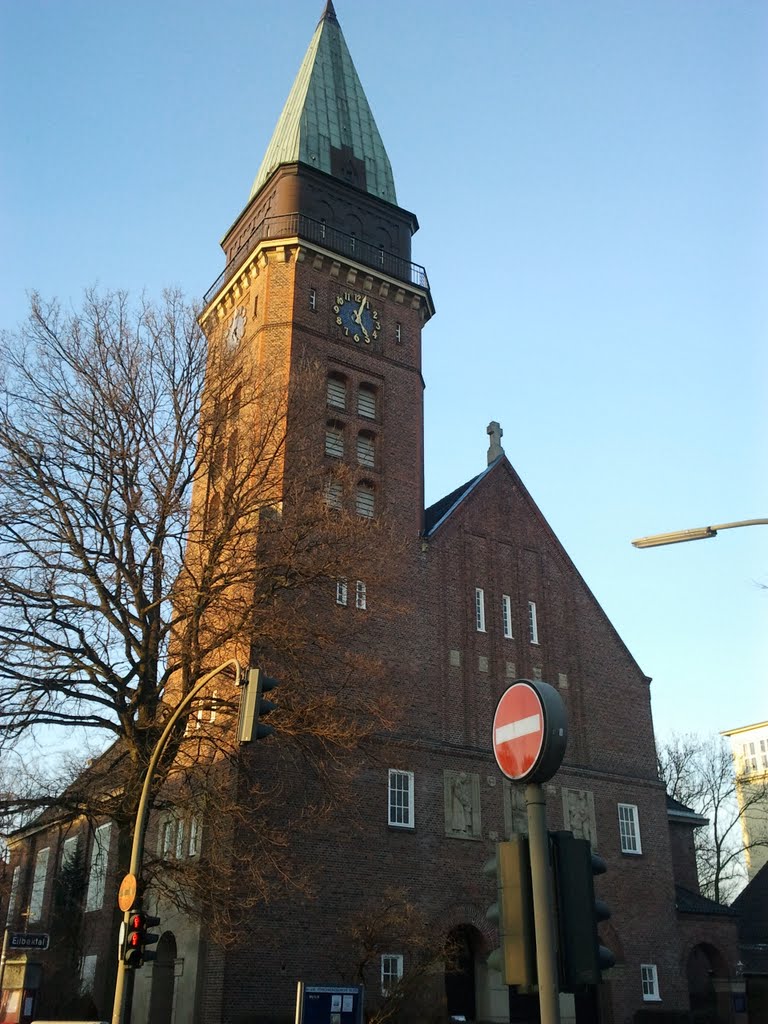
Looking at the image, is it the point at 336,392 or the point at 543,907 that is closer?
the point at 543,907

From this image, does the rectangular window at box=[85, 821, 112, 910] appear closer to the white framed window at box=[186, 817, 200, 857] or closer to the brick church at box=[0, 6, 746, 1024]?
the brick church at box=[0, 6, 746, 1024]

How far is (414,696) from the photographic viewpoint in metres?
28.2

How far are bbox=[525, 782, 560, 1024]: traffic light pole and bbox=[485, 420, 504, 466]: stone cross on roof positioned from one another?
30170 millimetres

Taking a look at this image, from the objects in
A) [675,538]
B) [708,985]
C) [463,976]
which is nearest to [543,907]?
[675,538]

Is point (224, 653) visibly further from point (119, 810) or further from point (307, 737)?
point (119, 810)

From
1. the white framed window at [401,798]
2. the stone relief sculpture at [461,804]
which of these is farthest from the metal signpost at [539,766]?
the stone relief sculpture at [461,804]

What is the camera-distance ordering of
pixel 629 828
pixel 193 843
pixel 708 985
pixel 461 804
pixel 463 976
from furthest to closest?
pixel 708 985
pixel 629 828
pixel 461 804
pixel 463 976
pixel 193 843

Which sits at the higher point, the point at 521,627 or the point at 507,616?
the point at 507,616

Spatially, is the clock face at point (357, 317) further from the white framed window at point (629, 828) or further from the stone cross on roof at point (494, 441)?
the white framed window at point (629, 828)

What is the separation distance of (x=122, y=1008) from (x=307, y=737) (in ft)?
30.1

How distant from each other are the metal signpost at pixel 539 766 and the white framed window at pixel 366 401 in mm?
26815

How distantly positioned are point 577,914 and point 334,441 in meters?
26.3

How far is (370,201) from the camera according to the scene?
36188 millimetres

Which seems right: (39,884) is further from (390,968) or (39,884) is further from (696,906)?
(696,906)
